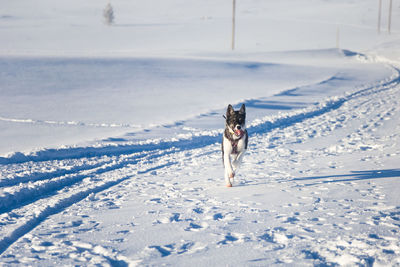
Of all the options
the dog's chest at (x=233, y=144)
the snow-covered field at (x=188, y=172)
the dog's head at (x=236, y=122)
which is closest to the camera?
the snow-covered field at (x=188, y=172)

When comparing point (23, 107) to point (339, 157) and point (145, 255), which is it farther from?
point (145, 255)

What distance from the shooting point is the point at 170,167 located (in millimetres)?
8047

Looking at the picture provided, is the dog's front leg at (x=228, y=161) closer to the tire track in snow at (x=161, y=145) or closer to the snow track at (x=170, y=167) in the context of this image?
the snow track at (x=170, y=167)

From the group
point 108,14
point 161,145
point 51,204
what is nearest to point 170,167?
point 161,145

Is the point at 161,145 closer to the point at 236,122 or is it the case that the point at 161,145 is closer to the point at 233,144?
the point at 233,144

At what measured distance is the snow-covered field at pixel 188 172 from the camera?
4.41m

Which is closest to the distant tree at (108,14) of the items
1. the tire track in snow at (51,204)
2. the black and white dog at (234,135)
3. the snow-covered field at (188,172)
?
the snow-covered field at (188,172)

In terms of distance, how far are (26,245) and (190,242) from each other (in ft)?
5.42

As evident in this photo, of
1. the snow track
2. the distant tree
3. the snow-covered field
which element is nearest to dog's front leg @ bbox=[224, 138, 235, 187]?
the snow-covered field

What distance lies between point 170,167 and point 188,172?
1.61 ft

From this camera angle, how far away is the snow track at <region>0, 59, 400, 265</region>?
4.49 metres

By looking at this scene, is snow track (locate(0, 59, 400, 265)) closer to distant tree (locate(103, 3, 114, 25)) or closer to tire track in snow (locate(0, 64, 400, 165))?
tire track in snow (locate(0, 64, 400, 165))

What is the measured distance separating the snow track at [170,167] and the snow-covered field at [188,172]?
0.09 ft

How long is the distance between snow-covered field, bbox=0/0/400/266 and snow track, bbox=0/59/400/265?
0.03 meters
